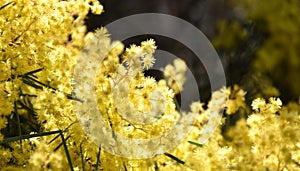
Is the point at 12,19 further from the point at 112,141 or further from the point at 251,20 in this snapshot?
the point at 251,20

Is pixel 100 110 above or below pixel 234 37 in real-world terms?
below

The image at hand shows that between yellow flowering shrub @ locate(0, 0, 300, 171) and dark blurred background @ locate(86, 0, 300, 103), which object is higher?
dark blurred background @ locate(86, 0, 300, 103)

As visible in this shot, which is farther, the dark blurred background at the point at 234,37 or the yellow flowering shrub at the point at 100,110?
the dark blurred background at the point at 234,37

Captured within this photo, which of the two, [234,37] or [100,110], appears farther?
[234,37]

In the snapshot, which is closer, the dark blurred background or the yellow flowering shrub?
the yellow flowering shrub

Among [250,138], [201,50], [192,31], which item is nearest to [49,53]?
[250,138]

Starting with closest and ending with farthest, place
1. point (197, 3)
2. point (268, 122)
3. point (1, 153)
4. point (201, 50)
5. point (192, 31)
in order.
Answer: point (268, 122)
point (1, 153)
point (201, 50)
point (192, 31)
point (197, 3)

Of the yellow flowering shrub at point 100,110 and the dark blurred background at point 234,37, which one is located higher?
the dark blurred background at point 234,37

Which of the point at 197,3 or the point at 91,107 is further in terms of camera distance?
the point at 197,3
